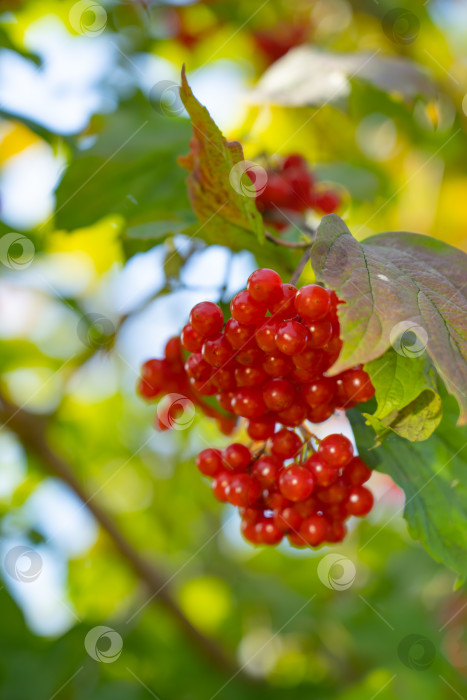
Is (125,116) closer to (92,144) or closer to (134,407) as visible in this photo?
(92,144)

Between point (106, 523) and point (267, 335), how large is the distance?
3.90 ft

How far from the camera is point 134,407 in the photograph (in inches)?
103

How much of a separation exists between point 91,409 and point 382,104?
1.57m

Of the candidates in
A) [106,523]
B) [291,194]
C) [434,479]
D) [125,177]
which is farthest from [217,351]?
[106,523]

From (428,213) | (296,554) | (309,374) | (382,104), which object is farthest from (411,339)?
(428,213)

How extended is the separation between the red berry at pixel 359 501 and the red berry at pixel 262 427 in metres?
0.17

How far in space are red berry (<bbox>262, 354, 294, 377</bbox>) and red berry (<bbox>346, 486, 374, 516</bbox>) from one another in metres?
0.25

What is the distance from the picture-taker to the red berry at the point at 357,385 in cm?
90

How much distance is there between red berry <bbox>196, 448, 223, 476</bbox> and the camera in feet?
3.58

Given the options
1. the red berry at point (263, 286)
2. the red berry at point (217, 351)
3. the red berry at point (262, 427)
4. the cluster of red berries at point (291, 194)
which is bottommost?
the red berry at point (262, 427)

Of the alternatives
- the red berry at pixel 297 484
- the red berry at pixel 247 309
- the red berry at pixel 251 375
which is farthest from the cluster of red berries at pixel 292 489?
the red berry at pixel 247 309

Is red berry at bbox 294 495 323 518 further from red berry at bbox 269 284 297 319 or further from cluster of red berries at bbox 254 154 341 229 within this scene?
cluster of red berries at bbox 254 154 341 229

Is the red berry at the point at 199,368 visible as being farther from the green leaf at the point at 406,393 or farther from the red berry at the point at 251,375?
the green leaf at the point at 406,393

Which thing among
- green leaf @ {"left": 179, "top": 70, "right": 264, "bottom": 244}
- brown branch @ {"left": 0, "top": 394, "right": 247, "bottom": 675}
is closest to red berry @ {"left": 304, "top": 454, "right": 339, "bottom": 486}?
green leaf @ {"left": 179, "top": 70, "right": 264, "bottom": 244}
